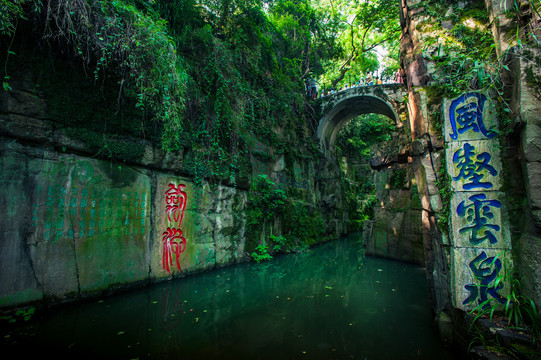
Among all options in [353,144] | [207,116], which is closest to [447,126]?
[207,116]

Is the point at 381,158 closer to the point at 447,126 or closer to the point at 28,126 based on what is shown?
the point at 447,126

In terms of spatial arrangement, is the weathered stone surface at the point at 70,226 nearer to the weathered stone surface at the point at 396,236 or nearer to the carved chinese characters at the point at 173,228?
the carved chinese characters at the point at 173,228

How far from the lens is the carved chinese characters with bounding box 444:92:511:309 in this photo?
2492 millimetres

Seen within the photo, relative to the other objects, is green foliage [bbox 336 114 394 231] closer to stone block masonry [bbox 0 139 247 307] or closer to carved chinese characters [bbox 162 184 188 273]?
carved chinese characters [bbox 162 184 188 273]

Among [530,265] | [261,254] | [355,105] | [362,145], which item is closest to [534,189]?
[530,265]

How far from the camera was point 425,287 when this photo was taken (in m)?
4.85

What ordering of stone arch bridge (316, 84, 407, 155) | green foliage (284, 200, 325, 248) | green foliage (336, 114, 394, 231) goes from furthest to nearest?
green foliage (336, 114, 394, 231)
stone arch bridge (316, 84, 407, 155)
green foliage (284, 200, 325, 248)

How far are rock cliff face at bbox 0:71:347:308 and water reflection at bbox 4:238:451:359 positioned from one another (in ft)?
1.44

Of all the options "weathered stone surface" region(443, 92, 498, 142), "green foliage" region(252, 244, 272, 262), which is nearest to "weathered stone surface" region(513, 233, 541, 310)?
"weathered stone surface" region(443, 92, 498, 142)

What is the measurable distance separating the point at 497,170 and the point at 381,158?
17.8ft

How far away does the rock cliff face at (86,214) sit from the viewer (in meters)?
3.28

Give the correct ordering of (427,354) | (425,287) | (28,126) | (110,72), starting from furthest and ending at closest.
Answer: (425,287), (110,72), (28,126), (427,354)

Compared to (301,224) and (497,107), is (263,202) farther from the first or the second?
(497,107)

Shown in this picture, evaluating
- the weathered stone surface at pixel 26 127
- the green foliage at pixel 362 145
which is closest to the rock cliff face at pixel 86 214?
the weathered stone surface at pixel 26 127
